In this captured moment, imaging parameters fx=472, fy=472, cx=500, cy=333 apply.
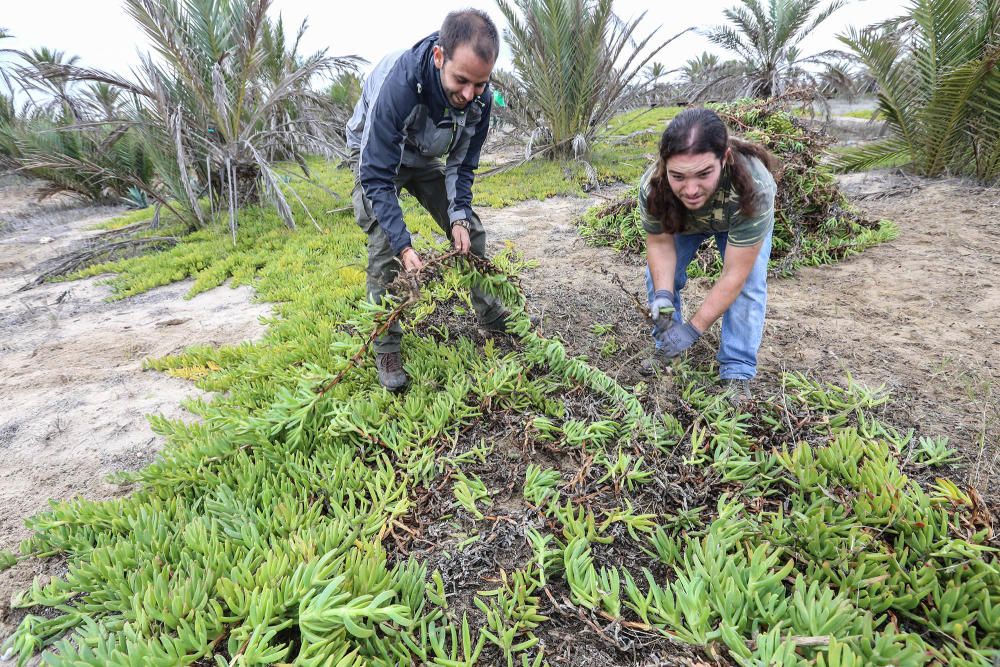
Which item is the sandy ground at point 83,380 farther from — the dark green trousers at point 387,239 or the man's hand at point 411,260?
the man's hand at point 411,260

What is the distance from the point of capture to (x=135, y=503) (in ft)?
5.99

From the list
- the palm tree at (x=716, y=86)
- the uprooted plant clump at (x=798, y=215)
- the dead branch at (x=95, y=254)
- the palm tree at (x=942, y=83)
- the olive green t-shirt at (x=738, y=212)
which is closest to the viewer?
the olive green t-shirt at (x=738, y=212)

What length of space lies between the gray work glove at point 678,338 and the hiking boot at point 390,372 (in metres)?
1.35

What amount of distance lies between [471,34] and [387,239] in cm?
102

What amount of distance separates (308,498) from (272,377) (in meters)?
1.12

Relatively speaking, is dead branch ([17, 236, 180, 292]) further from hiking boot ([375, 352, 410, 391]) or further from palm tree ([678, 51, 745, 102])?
palm tree ([678, 51, 745, 102])

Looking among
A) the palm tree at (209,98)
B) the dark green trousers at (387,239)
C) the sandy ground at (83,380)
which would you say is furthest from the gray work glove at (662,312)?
the palm tree at (209,98)

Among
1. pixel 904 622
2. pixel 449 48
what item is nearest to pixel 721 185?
pixel 449 48

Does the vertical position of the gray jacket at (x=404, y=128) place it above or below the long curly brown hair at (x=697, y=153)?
above

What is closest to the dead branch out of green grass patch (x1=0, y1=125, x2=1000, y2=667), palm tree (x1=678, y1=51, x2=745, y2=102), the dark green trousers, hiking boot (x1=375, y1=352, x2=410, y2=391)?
green grass patch (x1=0, y1=125, x2=1000, y2=667)

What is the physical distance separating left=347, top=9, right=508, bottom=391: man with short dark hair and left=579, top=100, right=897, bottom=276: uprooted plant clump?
7.52ft

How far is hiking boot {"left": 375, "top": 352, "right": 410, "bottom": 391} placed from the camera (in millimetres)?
2486

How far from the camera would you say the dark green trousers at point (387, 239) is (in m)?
2.49

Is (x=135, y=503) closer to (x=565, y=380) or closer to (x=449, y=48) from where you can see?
(x=565, y=380)
